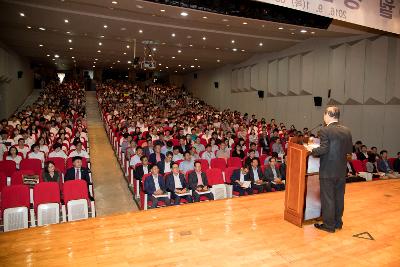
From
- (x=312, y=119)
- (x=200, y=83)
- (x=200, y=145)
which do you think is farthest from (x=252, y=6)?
(x=200, y=83)

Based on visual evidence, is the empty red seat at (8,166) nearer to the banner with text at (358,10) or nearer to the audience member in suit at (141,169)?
the audience member in suit at (141,169)

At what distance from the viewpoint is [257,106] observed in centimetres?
1739

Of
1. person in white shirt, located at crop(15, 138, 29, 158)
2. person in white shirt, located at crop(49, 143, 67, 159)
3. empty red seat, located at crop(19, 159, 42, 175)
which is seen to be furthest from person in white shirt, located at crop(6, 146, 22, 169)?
person in white shirt, located at crop(15, 138, 29, 158)

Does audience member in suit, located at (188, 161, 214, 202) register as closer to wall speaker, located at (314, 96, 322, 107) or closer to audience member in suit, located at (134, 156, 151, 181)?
audience member in suit, located at (134, 156, 151, 181)

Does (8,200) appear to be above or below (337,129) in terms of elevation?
below

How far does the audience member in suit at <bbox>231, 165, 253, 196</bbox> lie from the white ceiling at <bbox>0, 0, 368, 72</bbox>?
4.77 meters

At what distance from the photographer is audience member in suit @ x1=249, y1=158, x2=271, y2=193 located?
6328 millimetres

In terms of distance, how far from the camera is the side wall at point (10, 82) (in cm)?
1457

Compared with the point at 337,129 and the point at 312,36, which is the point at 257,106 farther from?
the point at 337,129

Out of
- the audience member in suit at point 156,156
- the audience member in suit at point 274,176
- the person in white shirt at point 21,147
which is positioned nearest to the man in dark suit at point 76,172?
the audience member in suit at point 156,156

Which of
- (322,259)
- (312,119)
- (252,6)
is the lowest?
(322,259)

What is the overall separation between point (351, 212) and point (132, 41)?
40.0ft

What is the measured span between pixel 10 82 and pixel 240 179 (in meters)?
14.9

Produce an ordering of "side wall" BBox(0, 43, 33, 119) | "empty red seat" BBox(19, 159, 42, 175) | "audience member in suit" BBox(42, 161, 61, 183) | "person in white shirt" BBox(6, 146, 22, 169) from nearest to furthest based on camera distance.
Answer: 1. "audience member in suit" BBox(42, 161, 61, 183)
2. "empty red seat" BBox(19, 159, 42, 175)
3. "person in white shirt" BBox(6, 146, 22, 169)
4. "side wall" BBox(0, 43, 33, 119)
